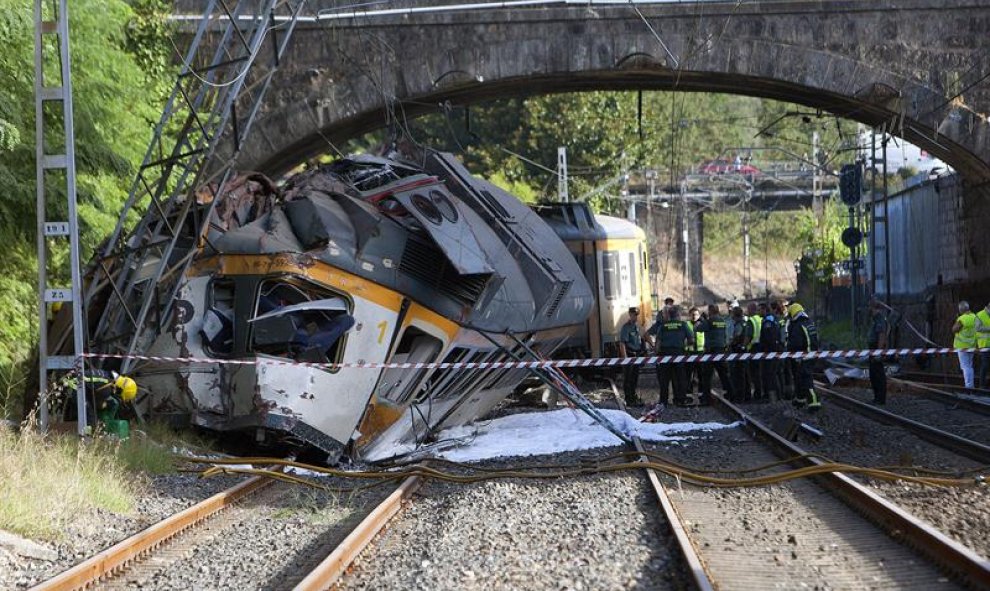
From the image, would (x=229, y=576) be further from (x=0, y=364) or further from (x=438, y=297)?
(x=0, y=364)

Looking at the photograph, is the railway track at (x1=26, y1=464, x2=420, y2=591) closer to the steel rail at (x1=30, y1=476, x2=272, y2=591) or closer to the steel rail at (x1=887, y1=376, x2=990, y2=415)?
the steel rail at (x1=30, y1=476, x2=272, y2=591)

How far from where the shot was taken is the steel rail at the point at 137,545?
23.7 ft

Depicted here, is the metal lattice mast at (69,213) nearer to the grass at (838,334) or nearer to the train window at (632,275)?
the train window at (632,275)

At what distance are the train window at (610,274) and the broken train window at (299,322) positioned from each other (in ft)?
45.2

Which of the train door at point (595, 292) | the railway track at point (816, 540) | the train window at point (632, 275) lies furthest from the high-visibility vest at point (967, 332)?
the railway track at point (816, 540)

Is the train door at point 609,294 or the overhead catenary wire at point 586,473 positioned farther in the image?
the train door at point 609,294

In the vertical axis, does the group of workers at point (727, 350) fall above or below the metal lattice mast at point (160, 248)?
below

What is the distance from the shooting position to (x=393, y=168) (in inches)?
600

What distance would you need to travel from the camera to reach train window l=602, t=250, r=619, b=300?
26062 mm

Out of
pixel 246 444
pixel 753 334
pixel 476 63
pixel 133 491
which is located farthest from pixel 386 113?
pixel 133 491

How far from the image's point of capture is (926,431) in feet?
50.0

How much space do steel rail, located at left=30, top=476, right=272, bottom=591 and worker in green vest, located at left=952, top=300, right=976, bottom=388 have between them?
14.2 m

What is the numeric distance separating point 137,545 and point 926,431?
10.1 m

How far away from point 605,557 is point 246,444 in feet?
23.7
